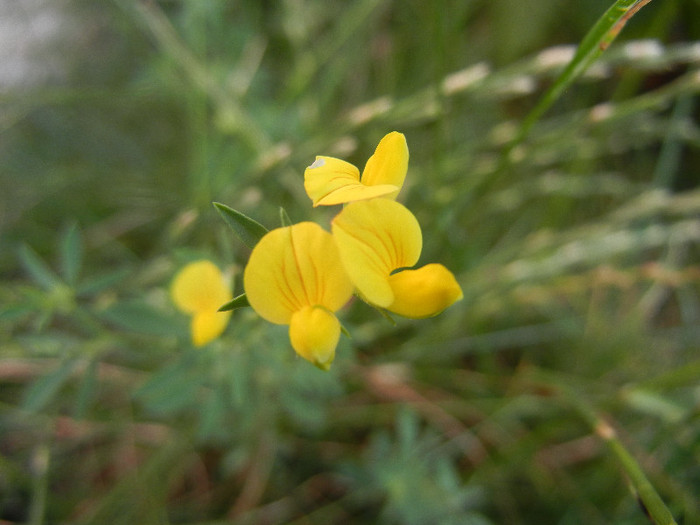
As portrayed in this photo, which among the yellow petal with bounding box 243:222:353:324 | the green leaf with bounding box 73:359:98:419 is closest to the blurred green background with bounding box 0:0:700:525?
the green leaf with bounding box 73:359:98:419

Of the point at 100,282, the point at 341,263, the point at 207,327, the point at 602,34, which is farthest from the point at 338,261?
the point at 100,282

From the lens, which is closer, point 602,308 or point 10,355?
point 10,355

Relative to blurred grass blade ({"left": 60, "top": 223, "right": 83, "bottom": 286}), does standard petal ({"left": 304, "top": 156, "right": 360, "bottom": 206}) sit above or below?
below

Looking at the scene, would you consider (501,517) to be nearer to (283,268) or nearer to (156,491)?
(156,491)

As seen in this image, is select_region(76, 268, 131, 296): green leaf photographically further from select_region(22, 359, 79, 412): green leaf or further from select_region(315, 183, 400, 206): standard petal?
select_region(315, 183, 400, 206): standard petal

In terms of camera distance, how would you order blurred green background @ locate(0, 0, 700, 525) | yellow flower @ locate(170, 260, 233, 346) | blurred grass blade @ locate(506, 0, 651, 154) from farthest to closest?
blurred green background @ locate(0, 0, 700, 525)
yellow flower @ locate(170, 260, 233, 346)
blurred grass blade @ locate(506, 0, 651, 154)

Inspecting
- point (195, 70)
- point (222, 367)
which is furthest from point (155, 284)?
point (195, 70)
